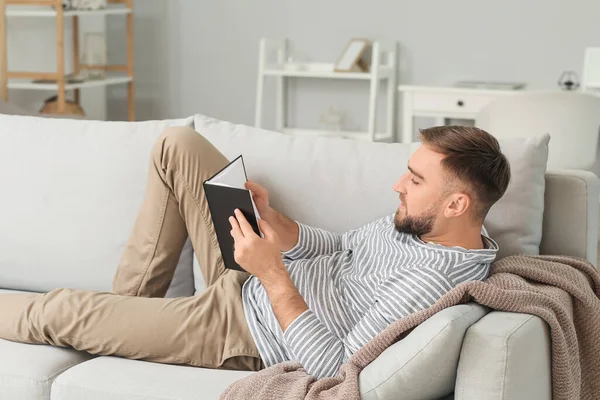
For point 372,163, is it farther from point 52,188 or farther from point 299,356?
point 52,188

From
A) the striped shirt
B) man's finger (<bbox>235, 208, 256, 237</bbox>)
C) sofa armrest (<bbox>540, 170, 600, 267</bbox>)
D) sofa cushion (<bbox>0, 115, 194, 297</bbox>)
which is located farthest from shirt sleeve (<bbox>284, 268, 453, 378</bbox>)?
sofa cushion (<bbox>0, 115, 194, 297</bbox>)

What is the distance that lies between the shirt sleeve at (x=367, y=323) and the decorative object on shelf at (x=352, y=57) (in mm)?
3122

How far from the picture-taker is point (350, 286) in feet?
6.37

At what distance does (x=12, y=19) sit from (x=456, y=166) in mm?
3342

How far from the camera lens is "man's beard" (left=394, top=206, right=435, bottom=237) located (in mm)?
1844

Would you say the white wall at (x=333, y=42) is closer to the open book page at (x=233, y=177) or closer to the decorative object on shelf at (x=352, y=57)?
the decorative object on shelf at (x=352, y=57)

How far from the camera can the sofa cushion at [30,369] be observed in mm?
1902

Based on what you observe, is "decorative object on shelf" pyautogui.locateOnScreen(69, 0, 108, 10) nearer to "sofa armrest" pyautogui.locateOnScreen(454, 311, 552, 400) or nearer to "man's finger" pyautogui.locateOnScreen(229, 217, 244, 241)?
"man's finger" pyautogui.locateOnScreen(229, 217, 244, 241)

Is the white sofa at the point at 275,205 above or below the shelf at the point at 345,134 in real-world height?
above

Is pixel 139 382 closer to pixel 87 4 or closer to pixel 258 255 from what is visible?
pixel 258 255

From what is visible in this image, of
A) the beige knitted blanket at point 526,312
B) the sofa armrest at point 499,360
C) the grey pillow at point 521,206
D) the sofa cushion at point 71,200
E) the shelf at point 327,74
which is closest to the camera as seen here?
the sofa armrest at point 499,360

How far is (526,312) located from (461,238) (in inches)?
9.7

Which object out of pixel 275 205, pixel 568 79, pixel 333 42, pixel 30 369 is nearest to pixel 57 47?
pixel 333 42

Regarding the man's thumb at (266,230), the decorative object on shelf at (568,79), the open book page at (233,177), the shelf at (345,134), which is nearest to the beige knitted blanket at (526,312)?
the man's thumb at (266,230)
